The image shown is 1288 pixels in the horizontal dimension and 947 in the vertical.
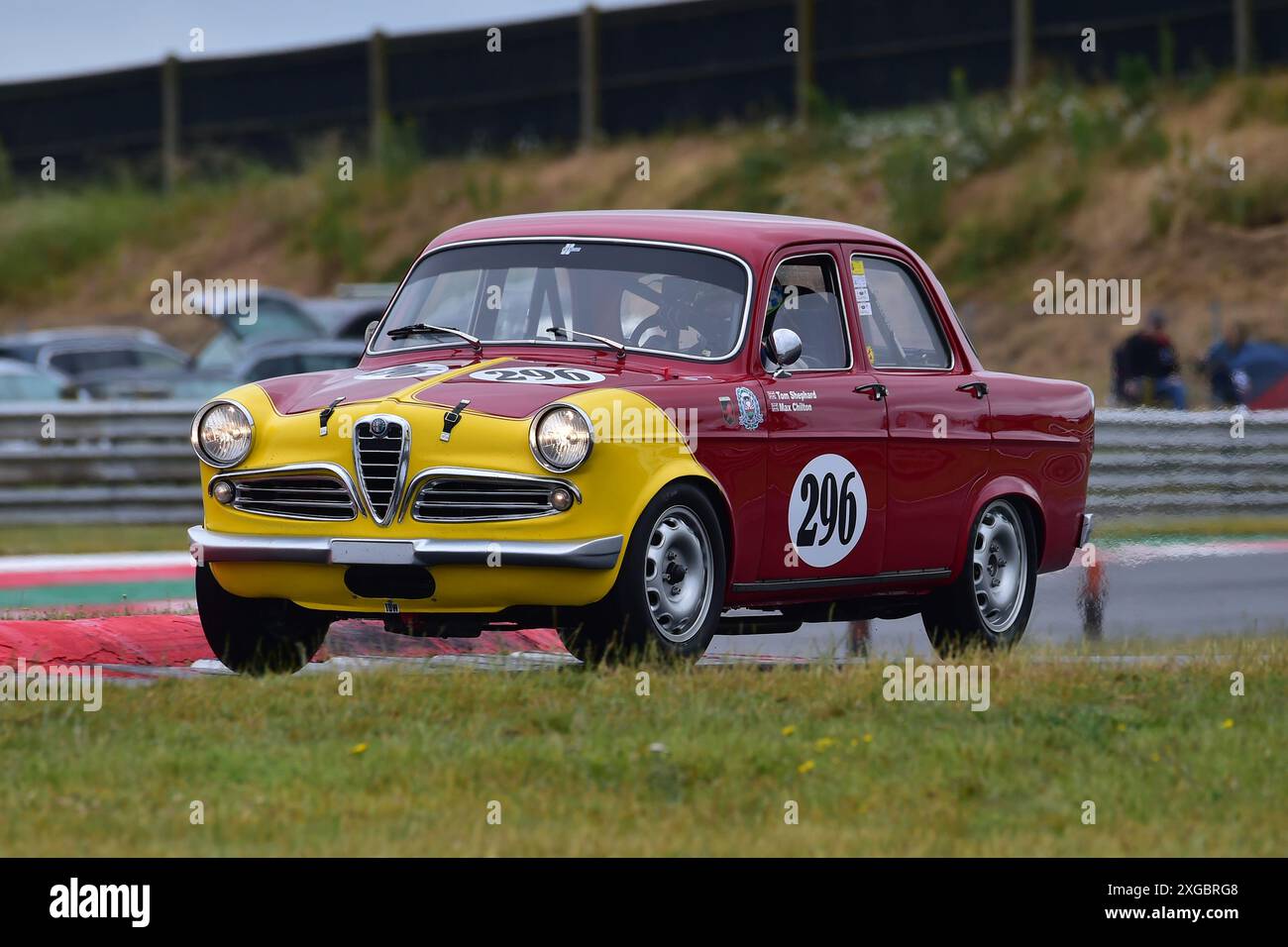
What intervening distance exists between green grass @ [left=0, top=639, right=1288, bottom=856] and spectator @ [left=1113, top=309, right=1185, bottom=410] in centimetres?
1466

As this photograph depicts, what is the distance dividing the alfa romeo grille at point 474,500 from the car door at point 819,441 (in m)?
1.11

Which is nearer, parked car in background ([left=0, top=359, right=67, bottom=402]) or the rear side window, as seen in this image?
the rear side window

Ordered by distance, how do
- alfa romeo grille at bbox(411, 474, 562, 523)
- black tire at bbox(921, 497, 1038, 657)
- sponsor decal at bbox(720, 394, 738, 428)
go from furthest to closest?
black tire at bbox(921, 497, 1038, 657)
sponsor decal at bbox(720, 394, 738, 428)
alfa romeo grille at bbox(411, 474, 562, 523)

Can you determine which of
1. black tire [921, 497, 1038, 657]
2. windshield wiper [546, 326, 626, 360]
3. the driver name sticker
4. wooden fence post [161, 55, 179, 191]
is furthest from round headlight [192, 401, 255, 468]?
wooden fence post [161, 55, 179, 191]

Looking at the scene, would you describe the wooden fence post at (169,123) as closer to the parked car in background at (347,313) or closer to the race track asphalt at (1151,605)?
the parked car in background at (347,313)

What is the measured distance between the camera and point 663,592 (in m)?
8.05

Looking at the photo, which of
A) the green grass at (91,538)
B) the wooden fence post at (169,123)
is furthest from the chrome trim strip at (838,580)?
the wooden fence post at (169,123)

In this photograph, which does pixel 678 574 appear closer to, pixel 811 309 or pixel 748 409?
pixel 748 409

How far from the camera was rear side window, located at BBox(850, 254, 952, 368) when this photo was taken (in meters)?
9.55

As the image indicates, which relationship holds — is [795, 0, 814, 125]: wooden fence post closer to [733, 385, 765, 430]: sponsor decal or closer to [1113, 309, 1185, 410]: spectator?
[1113, 309, 1185, 410]: spectator

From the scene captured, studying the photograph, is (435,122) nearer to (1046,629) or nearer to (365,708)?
(1046,629)

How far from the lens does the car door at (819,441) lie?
8648mm

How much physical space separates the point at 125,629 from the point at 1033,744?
13.3 ft
